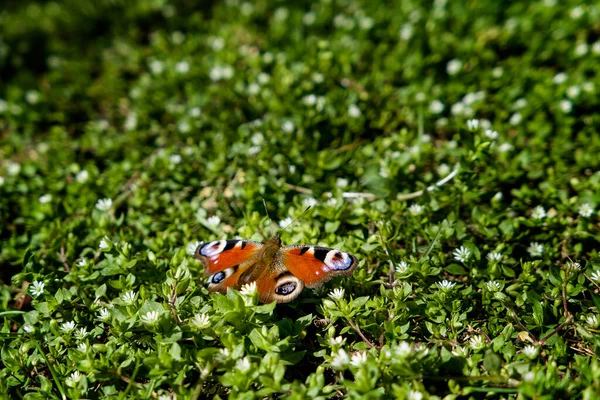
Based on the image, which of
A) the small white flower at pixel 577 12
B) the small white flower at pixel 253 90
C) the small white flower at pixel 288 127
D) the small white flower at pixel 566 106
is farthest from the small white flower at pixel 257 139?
the small white flower at pixel 577 12

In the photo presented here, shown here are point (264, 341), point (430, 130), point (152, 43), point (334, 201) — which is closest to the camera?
point (264, 341)

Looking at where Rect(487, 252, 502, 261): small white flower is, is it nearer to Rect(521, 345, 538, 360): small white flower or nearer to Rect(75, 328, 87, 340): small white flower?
Rect(521, 345, 538, 360): small white flower

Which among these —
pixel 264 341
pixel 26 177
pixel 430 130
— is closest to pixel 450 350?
pixel 264 341

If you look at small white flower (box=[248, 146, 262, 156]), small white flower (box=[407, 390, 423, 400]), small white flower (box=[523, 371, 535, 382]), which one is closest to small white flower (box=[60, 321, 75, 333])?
small white flower (box=[248, 146, 262, 156])

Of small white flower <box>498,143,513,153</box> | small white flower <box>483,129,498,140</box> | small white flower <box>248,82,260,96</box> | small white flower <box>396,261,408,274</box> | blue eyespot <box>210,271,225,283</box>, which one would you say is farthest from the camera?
small white flower <box>248,82,260,96</box>

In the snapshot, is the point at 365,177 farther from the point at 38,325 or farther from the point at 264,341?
the point at 38,325

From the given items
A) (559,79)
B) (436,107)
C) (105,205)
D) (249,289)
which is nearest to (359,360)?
(249,289)

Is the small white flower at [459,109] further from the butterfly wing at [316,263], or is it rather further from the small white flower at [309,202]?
the butterfly wing at [316,263]
